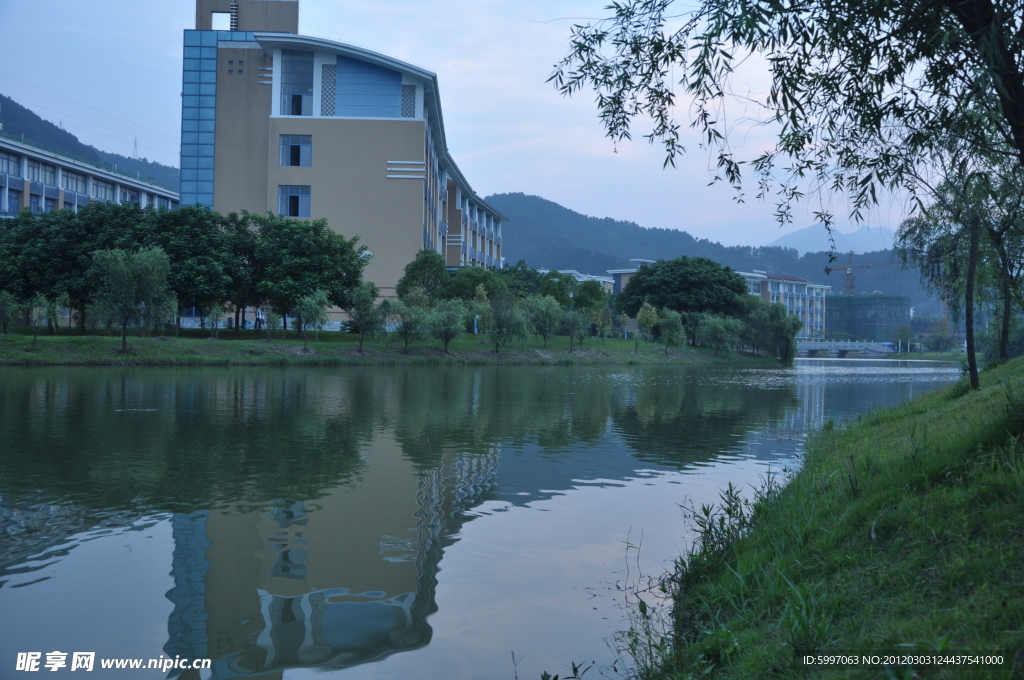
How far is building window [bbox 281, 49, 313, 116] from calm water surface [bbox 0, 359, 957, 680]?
49.8 metres

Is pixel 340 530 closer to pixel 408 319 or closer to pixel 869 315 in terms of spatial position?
pixel 408 319

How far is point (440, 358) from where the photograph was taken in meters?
51.1

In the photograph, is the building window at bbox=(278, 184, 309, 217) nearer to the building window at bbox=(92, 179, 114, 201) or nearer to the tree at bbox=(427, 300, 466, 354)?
the tree at bbox=(427, 300, 466, 354)

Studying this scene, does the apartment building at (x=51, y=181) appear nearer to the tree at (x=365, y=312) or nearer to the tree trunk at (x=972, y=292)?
the tree at (x=365, y=312)

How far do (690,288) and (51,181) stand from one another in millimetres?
68114

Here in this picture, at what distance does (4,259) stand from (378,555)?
5154 centimetres

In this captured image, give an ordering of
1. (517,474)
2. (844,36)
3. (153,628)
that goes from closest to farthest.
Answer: (153,628)
(844,36)
(517,474)

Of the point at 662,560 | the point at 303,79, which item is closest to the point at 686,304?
the point at 303,79

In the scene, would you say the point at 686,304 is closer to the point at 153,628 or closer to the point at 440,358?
the point at 440,358

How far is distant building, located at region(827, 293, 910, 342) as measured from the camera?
553ft

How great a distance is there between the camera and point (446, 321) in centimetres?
5131

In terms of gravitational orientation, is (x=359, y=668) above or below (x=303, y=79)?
below

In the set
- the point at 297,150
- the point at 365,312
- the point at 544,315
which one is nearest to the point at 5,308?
the point at 365,312

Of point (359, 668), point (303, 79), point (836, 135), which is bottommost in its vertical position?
point (359, 668)
